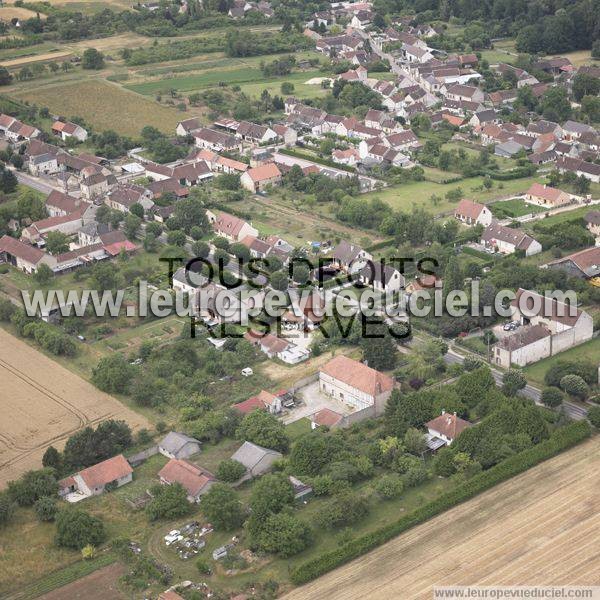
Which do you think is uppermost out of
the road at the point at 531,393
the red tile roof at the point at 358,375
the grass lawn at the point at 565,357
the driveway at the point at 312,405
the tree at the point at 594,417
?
the red tile roof at the point at 358,375

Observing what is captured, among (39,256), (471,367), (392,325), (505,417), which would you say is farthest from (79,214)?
(505,417)

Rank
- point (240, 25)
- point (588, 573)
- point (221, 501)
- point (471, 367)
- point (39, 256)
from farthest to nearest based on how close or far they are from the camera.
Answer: point (240, 25) < point (39, 256) < point (471, 367) < point (221, 501) < point (588, 573)

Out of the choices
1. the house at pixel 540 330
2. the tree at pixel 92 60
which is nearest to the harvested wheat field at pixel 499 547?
the house at pixel 540 330

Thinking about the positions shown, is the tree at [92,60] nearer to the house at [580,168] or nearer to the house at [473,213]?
the house at [580,168]

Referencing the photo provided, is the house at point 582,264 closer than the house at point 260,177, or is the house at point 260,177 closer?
the house at point 582,264

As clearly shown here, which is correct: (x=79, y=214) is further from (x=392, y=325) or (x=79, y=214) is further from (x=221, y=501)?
(x=221, y=501)

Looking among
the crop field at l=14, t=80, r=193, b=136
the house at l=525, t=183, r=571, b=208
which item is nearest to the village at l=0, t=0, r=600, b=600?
the house at l=525, t=183, r=571, b=208
